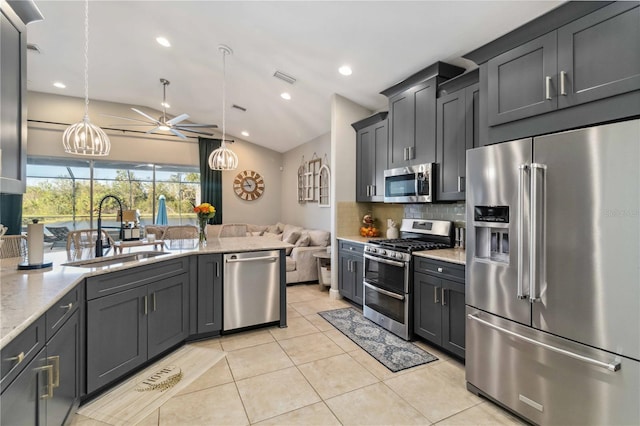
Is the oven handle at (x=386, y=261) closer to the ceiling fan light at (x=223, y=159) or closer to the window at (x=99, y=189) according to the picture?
the ceiling fan light at (x=223, y=159)

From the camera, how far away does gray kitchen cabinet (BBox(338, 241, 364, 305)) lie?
13.5 ft

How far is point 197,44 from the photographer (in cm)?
392

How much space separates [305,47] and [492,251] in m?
2.81

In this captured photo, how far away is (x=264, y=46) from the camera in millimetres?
3631

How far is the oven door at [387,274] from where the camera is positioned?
126 inches

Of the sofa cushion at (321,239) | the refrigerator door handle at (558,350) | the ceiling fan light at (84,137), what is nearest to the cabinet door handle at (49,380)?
the ceiling fan light at (84,137)

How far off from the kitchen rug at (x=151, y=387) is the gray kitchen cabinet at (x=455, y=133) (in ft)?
9.09

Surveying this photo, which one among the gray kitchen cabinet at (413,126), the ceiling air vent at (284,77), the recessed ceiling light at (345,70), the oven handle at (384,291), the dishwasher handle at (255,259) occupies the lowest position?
the oven handle at (384,291)

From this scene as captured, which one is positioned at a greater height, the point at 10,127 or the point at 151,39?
the point at 151,39

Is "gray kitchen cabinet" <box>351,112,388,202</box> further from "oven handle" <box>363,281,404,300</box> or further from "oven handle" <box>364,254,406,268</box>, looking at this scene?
"oven handle" <box>363,281,404,300</box>

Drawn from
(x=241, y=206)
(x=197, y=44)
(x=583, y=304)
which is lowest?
(x=583, y=304)

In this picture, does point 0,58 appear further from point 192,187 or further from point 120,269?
point 192,187

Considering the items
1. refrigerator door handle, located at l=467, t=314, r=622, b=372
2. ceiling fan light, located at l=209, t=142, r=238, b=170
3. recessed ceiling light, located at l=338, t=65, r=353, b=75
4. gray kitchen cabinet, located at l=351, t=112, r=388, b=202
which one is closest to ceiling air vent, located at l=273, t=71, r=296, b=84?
recessed ceiling light, located at l=338, t=65, r=353, b=75

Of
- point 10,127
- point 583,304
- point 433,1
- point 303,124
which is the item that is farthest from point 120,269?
point 303,124
